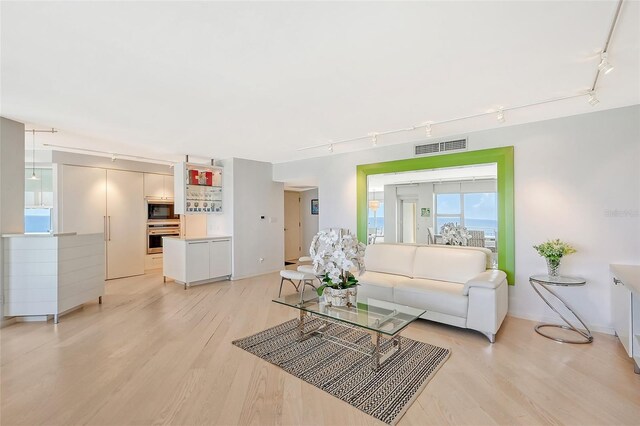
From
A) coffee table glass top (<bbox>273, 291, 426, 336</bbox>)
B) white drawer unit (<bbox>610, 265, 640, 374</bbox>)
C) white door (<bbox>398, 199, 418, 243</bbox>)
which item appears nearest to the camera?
white drawer unit (<bbox>610, 265, 640, 374</bbox>)

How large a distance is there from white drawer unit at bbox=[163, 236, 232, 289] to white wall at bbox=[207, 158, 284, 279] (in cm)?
22

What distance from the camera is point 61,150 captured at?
5.20 m

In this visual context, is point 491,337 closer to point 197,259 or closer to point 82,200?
point 197,259

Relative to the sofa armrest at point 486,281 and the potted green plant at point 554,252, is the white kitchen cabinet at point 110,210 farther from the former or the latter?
the potted green plant at point 554,252

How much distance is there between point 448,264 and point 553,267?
1.10 meters

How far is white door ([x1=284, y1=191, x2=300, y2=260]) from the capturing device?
822cm

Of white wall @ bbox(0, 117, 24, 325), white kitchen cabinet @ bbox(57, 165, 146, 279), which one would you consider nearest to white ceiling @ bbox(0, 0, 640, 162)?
white wall @ bbox(0, 117, 24, 325)

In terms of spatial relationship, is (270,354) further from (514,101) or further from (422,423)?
(514,101)

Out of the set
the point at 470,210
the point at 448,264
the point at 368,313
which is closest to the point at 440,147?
the point at 470,210

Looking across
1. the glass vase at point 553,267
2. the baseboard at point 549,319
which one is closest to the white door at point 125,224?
the baseboard at point 549,319

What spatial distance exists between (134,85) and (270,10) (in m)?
1.69

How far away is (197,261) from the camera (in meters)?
5.25

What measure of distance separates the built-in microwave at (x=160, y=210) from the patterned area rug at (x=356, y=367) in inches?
188

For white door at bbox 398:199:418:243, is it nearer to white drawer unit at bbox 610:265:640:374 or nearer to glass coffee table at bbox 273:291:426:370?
glass coffee table at bbox 273:291:426:370
